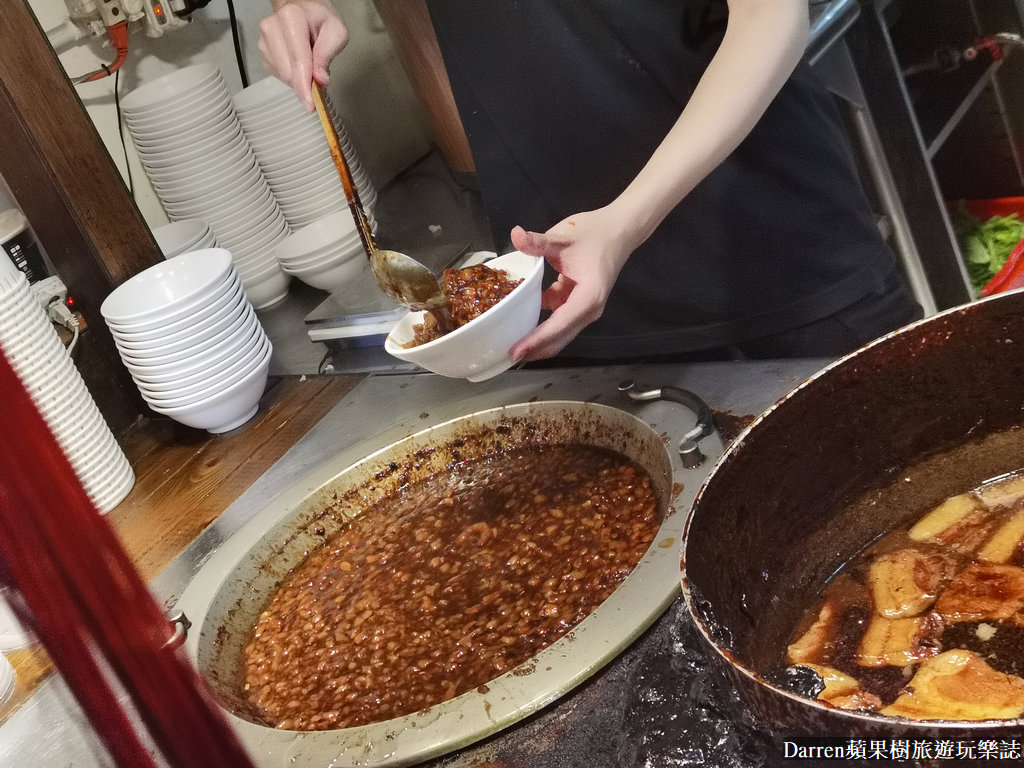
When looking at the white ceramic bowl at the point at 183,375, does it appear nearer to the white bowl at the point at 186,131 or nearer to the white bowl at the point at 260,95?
the white bowl at the point at 186,131

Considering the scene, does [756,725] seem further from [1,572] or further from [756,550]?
[1,572]

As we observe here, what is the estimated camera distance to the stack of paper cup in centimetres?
175

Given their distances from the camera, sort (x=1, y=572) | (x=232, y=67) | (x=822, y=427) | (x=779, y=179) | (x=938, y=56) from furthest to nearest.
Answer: (x=232, y=67)
(x=938, y=56)
(x=779, y=179)
(x=822, y=427)
(x=1, y=572)

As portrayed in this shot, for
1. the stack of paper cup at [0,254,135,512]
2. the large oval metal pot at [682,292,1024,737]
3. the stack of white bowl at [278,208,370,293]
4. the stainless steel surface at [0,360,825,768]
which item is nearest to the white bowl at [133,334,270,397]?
the stack of paper cup at [0,254,135,512]

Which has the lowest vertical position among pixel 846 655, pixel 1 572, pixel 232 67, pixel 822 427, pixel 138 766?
pixel 846 655

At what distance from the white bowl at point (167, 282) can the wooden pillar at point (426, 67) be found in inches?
28.4

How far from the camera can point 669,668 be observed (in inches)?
35.4

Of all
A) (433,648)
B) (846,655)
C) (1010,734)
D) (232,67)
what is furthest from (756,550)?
(232,67)

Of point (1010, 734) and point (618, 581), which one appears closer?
point (1010, 734)

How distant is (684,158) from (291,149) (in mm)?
1625

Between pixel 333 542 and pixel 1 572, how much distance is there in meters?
1.03

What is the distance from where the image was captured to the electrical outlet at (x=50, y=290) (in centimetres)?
213

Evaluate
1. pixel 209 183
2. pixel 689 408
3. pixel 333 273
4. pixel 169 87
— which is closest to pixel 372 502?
pixel 689 408

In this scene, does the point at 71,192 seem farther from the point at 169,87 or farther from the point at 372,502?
the point at 372,502
